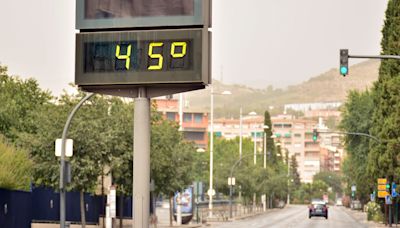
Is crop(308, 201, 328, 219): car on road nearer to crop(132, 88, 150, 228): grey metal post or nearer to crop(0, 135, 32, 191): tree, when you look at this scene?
crop(0, 135, 32, 191): tree

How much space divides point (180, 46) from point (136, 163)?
292cm

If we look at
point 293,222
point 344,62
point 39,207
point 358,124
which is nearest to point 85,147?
point 39,207

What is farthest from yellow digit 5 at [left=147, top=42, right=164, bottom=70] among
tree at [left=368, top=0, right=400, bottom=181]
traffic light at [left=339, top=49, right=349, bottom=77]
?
tree at [left=368, top=0, right=400, bottom=181]

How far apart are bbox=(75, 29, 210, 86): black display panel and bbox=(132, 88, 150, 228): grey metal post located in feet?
3.28

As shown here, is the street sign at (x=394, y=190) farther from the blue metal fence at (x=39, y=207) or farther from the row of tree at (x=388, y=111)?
the blue metal fence at (x=39, y=207)

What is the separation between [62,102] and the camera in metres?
52.0

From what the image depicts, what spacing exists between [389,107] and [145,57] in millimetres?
50693

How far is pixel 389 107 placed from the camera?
68.0m

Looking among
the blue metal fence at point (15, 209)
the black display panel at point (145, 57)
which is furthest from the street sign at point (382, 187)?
the black display panel at point (145, 57)

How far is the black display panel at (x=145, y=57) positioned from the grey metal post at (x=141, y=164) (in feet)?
3.28

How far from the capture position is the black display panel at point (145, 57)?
19203mm

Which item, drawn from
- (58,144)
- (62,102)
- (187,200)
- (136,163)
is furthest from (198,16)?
(187,200)

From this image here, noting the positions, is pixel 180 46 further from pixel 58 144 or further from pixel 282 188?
pixel 282 188

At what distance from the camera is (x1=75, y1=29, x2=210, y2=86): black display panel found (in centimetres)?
1920
